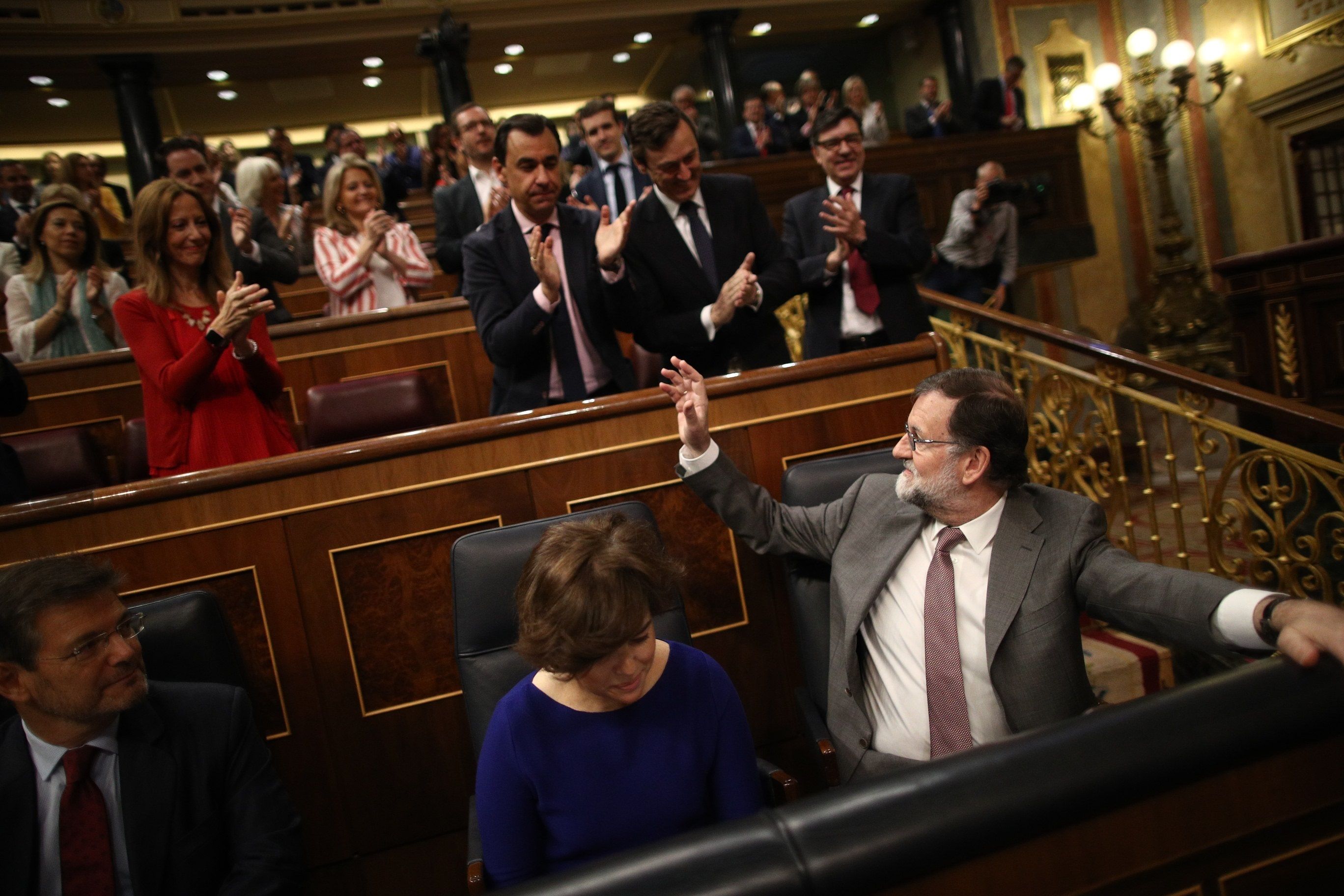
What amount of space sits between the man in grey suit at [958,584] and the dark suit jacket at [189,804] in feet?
2.88

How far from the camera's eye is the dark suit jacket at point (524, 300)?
7.22ft

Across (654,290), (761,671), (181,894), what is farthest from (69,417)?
(761,671)

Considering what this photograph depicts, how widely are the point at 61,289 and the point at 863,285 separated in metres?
2.93

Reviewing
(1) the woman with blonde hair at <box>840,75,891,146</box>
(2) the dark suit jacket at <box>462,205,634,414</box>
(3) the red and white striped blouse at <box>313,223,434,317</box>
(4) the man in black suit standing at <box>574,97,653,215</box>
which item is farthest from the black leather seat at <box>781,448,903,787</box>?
(1) the woman with blonde hair at <box>840,75,891,146</box>

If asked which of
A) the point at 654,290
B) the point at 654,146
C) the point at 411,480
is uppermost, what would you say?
the point at 654,146

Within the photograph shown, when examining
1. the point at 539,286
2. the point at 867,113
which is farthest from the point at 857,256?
the point at 867,113

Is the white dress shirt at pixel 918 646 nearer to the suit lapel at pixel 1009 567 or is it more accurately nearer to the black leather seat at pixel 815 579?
the suit lapel at pixel 1009 567

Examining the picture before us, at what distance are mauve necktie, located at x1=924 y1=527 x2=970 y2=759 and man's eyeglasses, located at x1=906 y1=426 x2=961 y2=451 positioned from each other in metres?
0.16

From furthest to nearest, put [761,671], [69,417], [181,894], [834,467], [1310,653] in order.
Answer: [69,417] < [761,671] < [834,467] < [181,894] < [1310,653]

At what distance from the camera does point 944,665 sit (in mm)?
1384

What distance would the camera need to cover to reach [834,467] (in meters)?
1.74

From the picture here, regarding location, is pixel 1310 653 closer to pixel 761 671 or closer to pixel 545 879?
pixel 545 879

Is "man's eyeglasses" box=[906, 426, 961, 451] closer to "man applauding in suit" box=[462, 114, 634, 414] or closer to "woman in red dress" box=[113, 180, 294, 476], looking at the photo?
"man applauding in suit" box=[462, 114, 634, 414]

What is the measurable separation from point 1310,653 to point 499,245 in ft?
6.39
